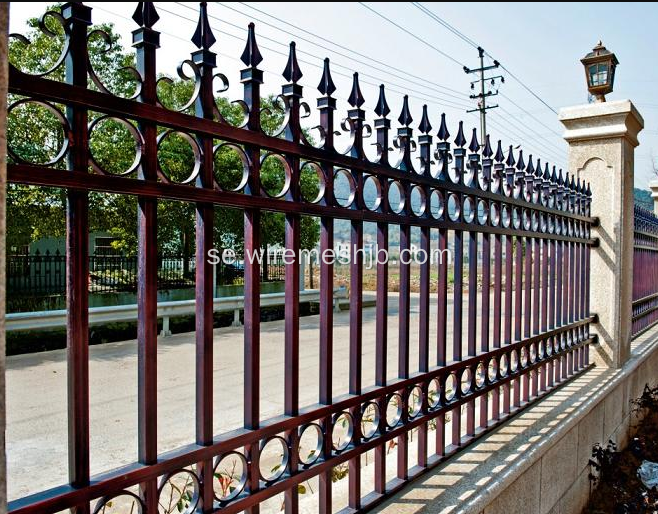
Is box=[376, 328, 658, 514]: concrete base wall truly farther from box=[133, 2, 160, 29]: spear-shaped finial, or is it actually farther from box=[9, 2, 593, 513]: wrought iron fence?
box=[133, 2, 160, 29]: spear-shaped finial

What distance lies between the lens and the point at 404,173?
2.21m

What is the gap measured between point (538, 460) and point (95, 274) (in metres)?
10.2

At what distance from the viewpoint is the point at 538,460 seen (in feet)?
9.00

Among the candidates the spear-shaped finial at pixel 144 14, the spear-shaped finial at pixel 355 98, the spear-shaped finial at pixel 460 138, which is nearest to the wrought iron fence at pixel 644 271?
the spear-shaped finial at pixel 460 138

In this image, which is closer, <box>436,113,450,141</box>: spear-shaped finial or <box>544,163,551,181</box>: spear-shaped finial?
<box>436,113,450,141</box>: spear-shaped finial

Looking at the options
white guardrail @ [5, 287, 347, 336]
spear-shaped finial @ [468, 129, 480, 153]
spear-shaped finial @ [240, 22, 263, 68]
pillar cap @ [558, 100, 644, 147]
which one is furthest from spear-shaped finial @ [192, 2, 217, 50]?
white guardrail @ [5, 287, 347, 336]

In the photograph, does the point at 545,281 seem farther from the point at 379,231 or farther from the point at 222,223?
the point at 222,223

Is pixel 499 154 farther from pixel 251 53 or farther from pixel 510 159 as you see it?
pixel 251 53

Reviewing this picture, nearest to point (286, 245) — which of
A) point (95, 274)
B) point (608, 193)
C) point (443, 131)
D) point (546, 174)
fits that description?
point (443, 131)

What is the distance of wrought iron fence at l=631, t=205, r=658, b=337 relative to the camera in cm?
593

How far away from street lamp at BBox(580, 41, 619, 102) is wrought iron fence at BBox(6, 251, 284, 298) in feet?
20.5

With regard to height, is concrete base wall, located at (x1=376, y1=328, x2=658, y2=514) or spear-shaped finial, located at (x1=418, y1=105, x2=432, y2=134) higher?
spear-shaped finial, located at (x1=418, y1=105, x2=432, y2=134)

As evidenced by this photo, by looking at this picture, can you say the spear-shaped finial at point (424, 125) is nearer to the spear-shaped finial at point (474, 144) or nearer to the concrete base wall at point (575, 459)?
the spear-shaped finial at point (474, 144)

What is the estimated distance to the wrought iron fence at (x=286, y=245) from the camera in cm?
118
